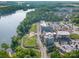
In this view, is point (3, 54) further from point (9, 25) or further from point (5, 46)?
point (9, 25)

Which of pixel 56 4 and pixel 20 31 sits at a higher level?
pixel 56 4

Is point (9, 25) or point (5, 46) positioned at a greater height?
point (9, 25)

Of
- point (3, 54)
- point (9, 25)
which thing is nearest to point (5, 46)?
point (3, 54)

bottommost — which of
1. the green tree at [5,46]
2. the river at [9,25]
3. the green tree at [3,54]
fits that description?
the green tree at [3,54]

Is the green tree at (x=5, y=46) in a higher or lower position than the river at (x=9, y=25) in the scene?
lower

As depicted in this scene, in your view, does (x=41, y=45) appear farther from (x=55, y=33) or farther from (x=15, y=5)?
(x=15, y=5)

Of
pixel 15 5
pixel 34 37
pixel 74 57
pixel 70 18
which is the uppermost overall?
pixel 15 5

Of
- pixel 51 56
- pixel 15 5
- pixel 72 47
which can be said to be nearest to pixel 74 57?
pixel 72 47

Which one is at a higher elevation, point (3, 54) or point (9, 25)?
point (9, 25)
